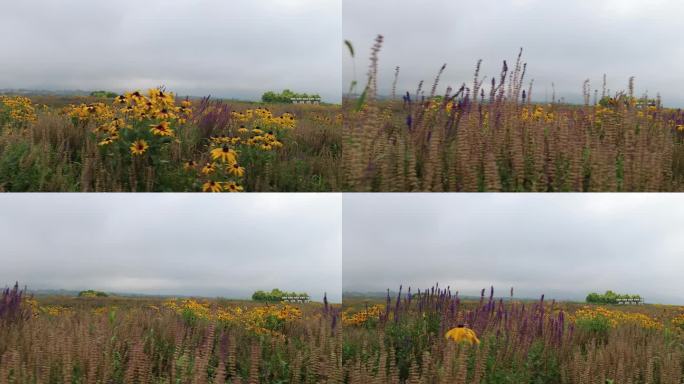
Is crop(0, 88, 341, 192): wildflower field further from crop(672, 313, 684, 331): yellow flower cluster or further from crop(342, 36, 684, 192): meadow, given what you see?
crop(672, 313, 684, 331): yellow flower cluster

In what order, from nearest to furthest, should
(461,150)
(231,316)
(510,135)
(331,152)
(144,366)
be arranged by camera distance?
(144,366), (461,150), (510,135), (331,152), (231,316)

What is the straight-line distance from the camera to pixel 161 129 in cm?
474

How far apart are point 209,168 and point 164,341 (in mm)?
1347

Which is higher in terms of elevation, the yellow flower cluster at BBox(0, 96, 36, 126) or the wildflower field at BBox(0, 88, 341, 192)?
the yellow flower cluster at BBox(0, 96, 36, 126)

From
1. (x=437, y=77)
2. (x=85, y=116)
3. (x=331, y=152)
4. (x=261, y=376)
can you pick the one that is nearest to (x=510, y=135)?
(x=437, y=77)

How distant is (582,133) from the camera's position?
181 inches

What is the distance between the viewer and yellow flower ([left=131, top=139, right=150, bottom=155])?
15.0 ft

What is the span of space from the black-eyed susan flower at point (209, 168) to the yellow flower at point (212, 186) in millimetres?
87

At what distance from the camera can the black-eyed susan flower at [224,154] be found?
4.63 metres

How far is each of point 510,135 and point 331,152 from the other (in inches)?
53.2

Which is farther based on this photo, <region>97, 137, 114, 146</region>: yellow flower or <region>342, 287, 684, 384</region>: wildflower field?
<region>97, 137, 114, 146</region>: yellow flower

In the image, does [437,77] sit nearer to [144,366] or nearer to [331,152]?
[331,152]

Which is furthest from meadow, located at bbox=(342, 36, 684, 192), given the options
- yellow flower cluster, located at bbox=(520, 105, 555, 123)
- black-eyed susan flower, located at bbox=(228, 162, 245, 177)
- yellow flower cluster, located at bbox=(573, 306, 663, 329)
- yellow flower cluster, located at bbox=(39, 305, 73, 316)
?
yellow flower cluster, located at bbox=(39, 305, 73, 316)

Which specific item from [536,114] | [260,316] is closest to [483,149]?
[536,114]
